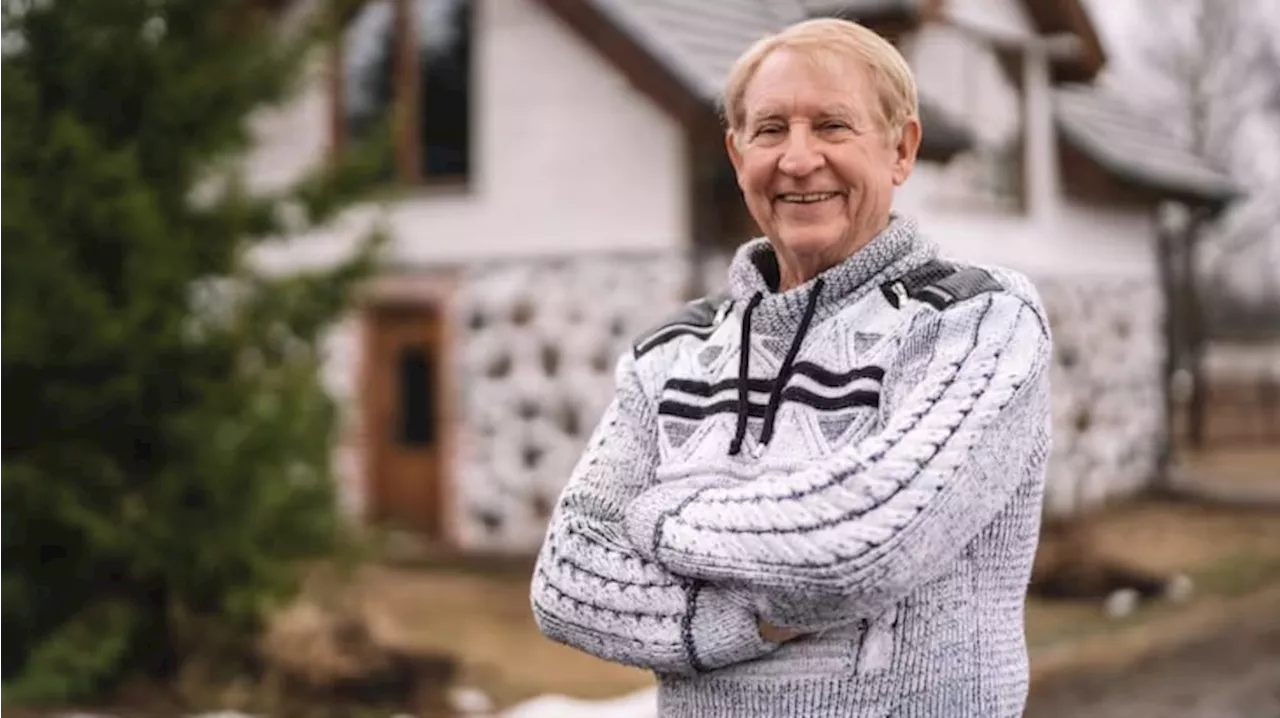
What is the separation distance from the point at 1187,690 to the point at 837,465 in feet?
19.9

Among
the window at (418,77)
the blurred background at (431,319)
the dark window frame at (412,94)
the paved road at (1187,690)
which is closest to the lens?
the blurred background at (431,319)

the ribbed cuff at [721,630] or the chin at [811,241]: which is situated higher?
the chin at [811,241]

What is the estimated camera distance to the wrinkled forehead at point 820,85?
1.76 metres

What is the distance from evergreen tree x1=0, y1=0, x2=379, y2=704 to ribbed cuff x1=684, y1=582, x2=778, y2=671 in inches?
193

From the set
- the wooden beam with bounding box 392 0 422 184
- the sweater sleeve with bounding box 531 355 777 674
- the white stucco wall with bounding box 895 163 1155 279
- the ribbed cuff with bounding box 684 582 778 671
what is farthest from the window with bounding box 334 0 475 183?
the ribbed cuff with bounding box 684 582 778 671

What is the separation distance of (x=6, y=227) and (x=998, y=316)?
519 centimetres

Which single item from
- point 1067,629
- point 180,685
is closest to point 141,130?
point 180,685


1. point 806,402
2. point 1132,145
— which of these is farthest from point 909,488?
point 1132,145

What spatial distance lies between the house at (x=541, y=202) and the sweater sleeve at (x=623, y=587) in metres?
7.00

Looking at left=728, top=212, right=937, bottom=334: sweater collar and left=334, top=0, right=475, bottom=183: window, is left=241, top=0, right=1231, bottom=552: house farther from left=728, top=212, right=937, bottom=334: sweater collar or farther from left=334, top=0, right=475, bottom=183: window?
left=728, top=212, right=937, bottom=334: sweater collar

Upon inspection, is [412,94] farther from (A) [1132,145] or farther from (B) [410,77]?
(A) [1132,145]

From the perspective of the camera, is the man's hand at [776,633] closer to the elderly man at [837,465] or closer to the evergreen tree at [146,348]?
the elderly man at [837,465]

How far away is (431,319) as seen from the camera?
10.9 m

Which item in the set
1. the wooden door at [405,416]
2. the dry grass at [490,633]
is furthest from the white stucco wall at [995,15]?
the dry grass at [490,633]
